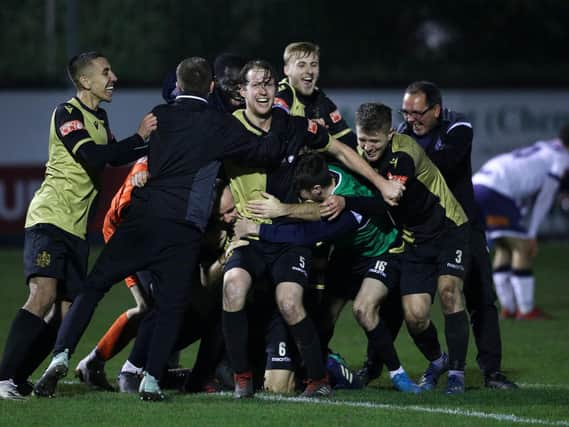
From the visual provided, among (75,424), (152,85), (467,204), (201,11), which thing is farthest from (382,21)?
(75,424)

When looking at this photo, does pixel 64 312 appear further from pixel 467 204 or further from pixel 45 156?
pixel 45 156

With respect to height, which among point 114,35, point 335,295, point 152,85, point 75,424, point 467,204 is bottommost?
point 75,424

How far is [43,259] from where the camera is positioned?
8516 mm

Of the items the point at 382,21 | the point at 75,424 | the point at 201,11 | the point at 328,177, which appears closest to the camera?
the point at 75,424

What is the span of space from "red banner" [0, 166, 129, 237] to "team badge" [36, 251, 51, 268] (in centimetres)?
1162

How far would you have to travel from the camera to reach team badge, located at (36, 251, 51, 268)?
851cm

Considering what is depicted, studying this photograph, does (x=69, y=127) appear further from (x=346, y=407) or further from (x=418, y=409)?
(x=418, y=409)

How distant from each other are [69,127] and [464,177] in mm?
2932

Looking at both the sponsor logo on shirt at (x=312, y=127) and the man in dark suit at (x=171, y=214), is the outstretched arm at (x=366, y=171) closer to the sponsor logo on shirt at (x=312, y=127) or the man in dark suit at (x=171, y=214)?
the sponsor logo on shirt at (x=312, y=127)

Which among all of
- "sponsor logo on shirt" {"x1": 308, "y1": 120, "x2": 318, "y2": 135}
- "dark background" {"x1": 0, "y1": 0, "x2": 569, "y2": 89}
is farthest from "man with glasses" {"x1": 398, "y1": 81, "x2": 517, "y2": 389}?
"dark background" {"x1": 0, "y1": 0, "x2": 569, "y2": 89}

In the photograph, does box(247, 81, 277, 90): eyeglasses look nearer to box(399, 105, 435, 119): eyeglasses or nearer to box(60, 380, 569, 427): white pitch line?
box(399, 105, 435, 119): eyeglasses

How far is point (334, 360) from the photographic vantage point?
30.7 ft

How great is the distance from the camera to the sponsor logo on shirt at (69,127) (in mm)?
8602

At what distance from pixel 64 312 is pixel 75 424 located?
5.35 feet
